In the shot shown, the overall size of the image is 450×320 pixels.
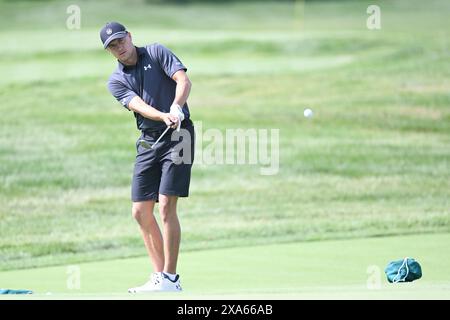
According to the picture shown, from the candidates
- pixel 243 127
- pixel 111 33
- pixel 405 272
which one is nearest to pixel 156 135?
pixel 111 33

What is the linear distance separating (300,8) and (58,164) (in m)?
17.9

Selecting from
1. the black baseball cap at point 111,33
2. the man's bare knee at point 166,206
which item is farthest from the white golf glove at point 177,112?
the black baseball cap at point 111,33

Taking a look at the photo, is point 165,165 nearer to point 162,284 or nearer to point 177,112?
point 177,112

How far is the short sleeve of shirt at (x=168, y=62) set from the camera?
8.17 meters

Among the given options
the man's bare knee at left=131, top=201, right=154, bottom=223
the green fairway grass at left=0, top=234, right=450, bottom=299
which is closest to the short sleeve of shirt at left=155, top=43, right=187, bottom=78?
the man's bare knee at left=131, top=201, right=154, bottom=223

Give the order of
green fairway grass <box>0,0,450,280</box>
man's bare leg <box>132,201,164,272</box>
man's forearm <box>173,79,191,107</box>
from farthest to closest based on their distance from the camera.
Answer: green fairway grass <box>0,0,450,280</box>
man's bare leg <box>132,201,164,272</box>
man's forearm <box>173,79,191,107</box>

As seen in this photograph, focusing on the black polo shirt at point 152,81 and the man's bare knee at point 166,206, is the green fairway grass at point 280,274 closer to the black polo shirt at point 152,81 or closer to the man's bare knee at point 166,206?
the man's bare knee at point 166,206

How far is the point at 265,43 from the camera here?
83.1 ft

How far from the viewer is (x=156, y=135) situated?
839 cm

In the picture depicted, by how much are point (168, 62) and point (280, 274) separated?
236cm

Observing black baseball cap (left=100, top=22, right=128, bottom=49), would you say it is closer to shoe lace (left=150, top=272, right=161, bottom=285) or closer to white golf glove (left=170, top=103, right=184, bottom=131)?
white golf glove (left=170, top=103, right=184, bottom=131)

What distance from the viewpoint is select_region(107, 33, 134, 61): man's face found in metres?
8.23
